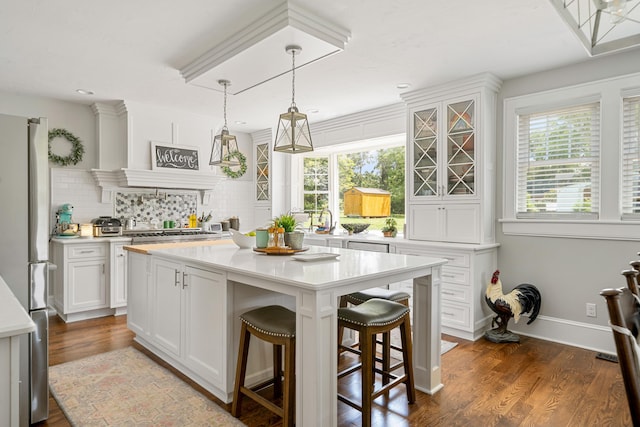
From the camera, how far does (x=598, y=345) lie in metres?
3.28

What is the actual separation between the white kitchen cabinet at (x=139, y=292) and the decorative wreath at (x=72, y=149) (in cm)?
198

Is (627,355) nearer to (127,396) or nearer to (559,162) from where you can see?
(127,396)

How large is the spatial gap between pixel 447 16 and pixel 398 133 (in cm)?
215

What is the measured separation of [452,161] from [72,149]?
4.43 m

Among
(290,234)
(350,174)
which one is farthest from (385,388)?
(350,174)

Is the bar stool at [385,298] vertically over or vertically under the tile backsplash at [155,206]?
under

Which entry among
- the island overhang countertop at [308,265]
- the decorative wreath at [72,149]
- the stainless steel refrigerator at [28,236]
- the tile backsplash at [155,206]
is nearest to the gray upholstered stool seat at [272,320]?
the island overhang countertop at [308,265]

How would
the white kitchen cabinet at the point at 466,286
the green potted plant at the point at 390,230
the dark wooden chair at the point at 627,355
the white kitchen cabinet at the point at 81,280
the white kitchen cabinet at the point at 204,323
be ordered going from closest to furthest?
the dark wooden chair at the point at 627,355 < the white kitchen cabinet at the point at 204,323 < the white kitchen cabinet at the point at 466,286 < the white kitchen cabinet at the point at 81,280 < the green potted plant at the point at 390,230

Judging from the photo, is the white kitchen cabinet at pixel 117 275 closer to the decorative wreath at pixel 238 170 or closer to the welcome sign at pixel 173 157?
the welcome sign at pixel 173 157

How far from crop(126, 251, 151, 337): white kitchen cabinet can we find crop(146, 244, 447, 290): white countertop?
29cm

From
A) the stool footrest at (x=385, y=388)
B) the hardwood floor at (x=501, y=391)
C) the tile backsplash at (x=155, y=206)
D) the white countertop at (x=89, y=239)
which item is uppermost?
the tile backsplash at (x=155, y=206)

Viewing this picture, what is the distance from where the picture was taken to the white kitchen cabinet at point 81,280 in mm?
4145

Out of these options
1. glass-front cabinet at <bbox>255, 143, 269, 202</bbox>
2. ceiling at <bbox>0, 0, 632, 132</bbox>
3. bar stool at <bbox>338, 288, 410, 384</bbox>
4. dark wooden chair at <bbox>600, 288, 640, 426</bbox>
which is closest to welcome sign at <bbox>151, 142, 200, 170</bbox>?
ceiling at <bbox>0, 0, 632, 132</bbox>

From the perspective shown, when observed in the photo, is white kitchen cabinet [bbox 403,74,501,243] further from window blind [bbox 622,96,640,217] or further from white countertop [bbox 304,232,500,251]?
window blind [bbox 622,96,640,217]
